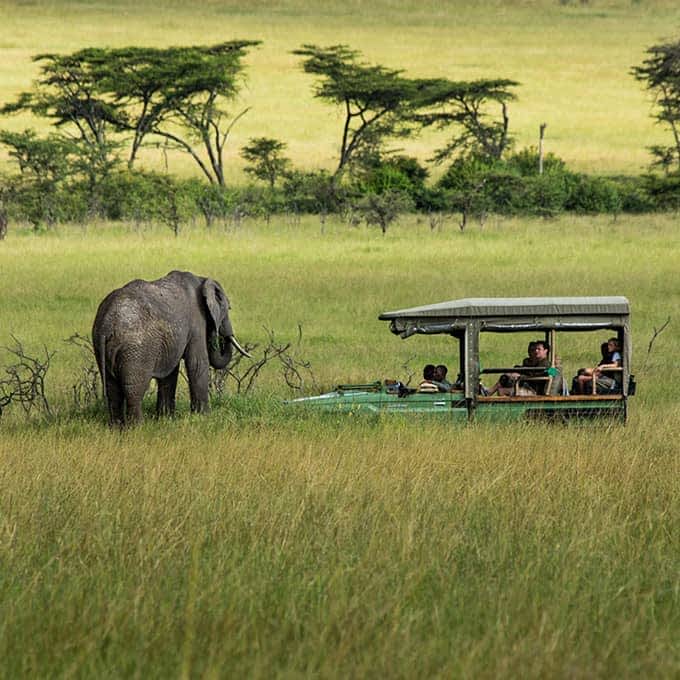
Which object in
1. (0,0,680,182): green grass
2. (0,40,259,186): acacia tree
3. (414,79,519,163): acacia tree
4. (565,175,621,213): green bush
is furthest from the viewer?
(0,0,680,182): green grass

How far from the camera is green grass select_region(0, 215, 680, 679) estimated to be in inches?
191

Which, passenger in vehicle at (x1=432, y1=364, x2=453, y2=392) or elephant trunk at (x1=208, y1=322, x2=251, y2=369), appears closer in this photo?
passenger in vehicle at (x1=432, y1=364, x2=453, y2=392)

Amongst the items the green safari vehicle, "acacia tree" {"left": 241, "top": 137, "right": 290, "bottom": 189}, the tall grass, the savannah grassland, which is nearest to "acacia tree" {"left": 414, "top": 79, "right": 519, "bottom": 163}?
"acacia tree" {"left": 241, "top": 137, "right": 290, "bottom": 189}

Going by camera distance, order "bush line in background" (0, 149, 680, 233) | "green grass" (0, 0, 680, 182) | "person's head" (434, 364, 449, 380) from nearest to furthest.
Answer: "person's head" (434, 364, 449, 380), "bush line in background" (0, 149, 680, 233), "green grass" (0, 0, 680, 182)

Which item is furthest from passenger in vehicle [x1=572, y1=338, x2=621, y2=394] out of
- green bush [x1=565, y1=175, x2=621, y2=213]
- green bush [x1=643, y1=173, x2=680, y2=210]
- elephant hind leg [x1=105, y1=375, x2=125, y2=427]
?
green bush [x1=565, y1=175, x2=621, y2=213]

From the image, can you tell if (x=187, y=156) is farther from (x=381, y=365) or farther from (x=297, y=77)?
(x=381, y=365)

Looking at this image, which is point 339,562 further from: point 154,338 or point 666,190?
point 666,190

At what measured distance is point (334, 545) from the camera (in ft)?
21.0

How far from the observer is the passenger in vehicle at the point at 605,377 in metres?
11.4

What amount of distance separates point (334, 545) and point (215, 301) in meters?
5.45

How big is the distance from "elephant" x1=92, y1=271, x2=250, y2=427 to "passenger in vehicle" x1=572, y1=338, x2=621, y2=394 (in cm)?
281

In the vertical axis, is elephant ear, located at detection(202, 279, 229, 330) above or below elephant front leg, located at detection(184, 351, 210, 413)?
above

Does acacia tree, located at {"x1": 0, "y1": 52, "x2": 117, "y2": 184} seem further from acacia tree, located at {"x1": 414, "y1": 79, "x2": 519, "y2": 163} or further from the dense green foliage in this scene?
acacia tree, located at {"x1": 414, "y1": 79, "x2": 519, "y2": 163}

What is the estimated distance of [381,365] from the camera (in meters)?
15.9
